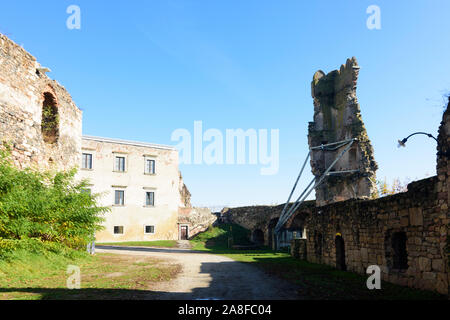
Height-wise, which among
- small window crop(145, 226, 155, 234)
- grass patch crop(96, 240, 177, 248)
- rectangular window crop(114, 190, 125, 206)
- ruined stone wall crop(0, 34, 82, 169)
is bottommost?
grass patch crop(96, 240, 177, 248)

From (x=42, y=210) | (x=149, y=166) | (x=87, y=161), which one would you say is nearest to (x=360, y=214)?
(x=42, y=210)

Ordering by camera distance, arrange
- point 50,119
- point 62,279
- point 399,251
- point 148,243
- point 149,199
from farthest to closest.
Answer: point 149,199 < point 148,243 < point 50,119 < point 399,251 < point 62,279

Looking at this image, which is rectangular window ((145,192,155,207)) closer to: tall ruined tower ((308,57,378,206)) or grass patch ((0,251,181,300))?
tall ruined tower ((308,57,378,206))

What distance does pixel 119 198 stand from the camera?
103 feet

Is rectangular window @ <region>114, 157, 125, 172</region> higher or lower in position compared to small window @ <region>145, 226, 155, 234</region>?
higher

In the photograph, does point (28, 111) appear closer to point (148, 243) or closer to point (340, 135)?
point (148, 243)

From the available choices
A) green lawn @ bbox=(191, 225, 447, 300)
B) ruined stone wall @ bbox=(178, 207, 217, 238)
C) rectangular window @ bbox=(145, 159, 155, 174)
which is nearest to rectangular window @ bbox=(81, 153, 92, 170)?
rectangular window @ bbox=(145, 159, 155, 174)

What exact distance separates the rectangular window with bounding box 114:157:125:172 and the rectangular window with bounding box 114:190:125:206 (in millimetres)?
2035

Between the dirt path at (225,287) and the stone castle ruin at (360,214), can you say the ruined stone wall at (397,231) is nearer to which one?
the stone castle ruin at (360,214)

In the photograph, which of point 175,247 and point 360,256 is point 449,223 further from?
point 175,247

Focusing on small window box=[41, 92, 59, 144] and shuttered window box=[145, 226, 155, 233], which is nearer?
small window box=[41, 92, 59, 144]

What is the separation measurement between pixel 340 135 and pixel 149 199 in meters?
18.1

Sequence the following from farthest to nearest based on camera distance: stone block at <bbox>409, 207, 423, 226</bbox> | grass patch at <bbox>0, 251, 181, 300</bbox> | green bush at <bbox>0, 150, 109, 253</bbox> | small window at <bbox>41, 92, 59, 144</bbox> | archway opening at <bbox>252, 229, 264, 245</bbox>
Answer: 1. archway opening at <bbox>252, 229, 264, 245</bbox>
2. small window at <bbox>41, 92, 59, 144</bbox>
3. green bush at <bbox>0, 150, 109, 253</bbox>
4. stone block at <bbox>409, 207, 423, 226</bbox>
5. grass patch at <bbox>0, 251, 181, 300</bbox>

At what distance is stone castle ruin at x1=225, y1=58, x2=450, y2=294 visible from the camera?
809cm
